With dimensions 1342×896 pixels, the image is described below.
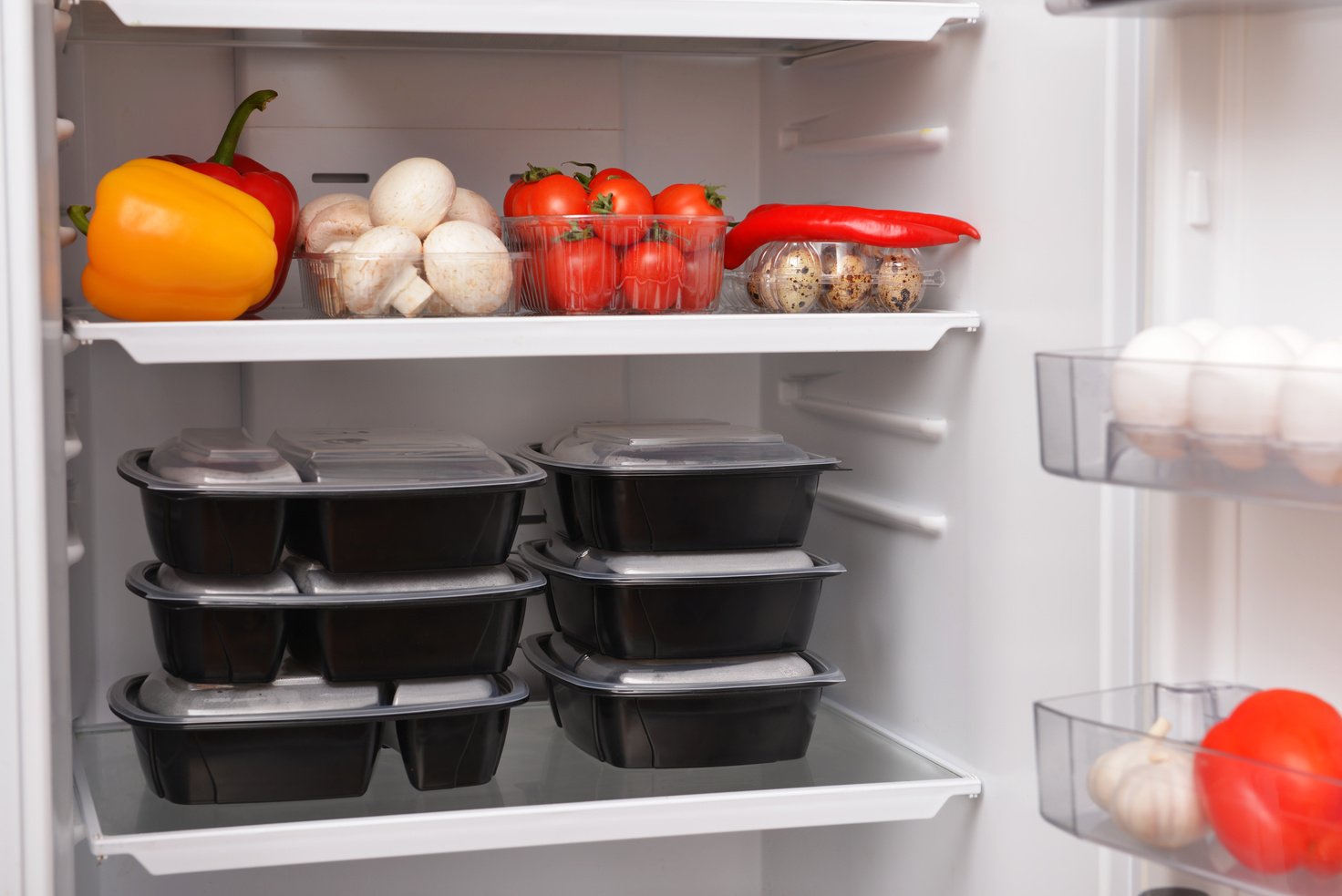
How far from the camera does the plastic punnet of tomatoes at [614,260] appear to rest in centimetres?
129

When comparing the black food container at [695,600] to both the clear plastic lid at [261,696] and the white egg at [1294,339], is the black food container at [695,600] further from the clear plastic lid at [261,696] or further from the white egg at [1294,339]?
the white egg at [1294,339]

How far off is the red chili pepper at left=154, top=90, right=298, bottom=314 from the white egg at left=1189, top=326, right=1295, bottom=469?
82 cm

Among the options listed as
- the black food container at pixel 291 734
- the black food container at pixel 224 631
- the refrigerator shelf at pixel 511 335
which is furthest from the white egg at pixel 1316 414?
the black food container at pixel 224 631

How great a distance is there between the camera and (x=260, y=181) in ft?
4.33

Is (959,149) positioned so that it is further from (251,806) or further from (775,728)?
(251,806)

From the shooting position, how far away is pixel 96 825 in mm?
1194

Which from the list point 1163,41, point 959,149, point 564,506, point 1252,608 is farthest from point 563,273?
point 1252,608

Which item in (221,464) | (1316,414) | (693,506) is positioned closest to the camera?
(1316,414)

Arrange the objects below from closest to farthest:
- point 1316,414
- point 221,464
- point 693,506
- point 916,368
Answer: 1. point 1316,414
2. point 221,464
3. point 693,506
4. point 916,368

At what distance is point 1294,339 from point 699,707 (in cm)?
69

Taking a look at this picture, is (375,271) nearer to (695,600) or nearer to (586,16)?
(586,16)

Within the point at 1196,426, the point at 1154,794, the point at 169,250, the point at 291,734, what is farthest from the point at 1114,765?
the point at 169,250

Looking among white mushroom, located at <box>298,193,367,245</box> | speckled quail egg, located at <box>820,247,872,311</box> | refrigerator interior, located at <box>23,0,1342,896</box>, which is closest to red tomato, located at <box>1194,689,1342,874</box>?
refrigerator interior, located at <box>23,0,1342,896</box>

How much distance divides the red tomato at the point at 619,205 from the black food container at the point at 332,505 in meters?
0.23
